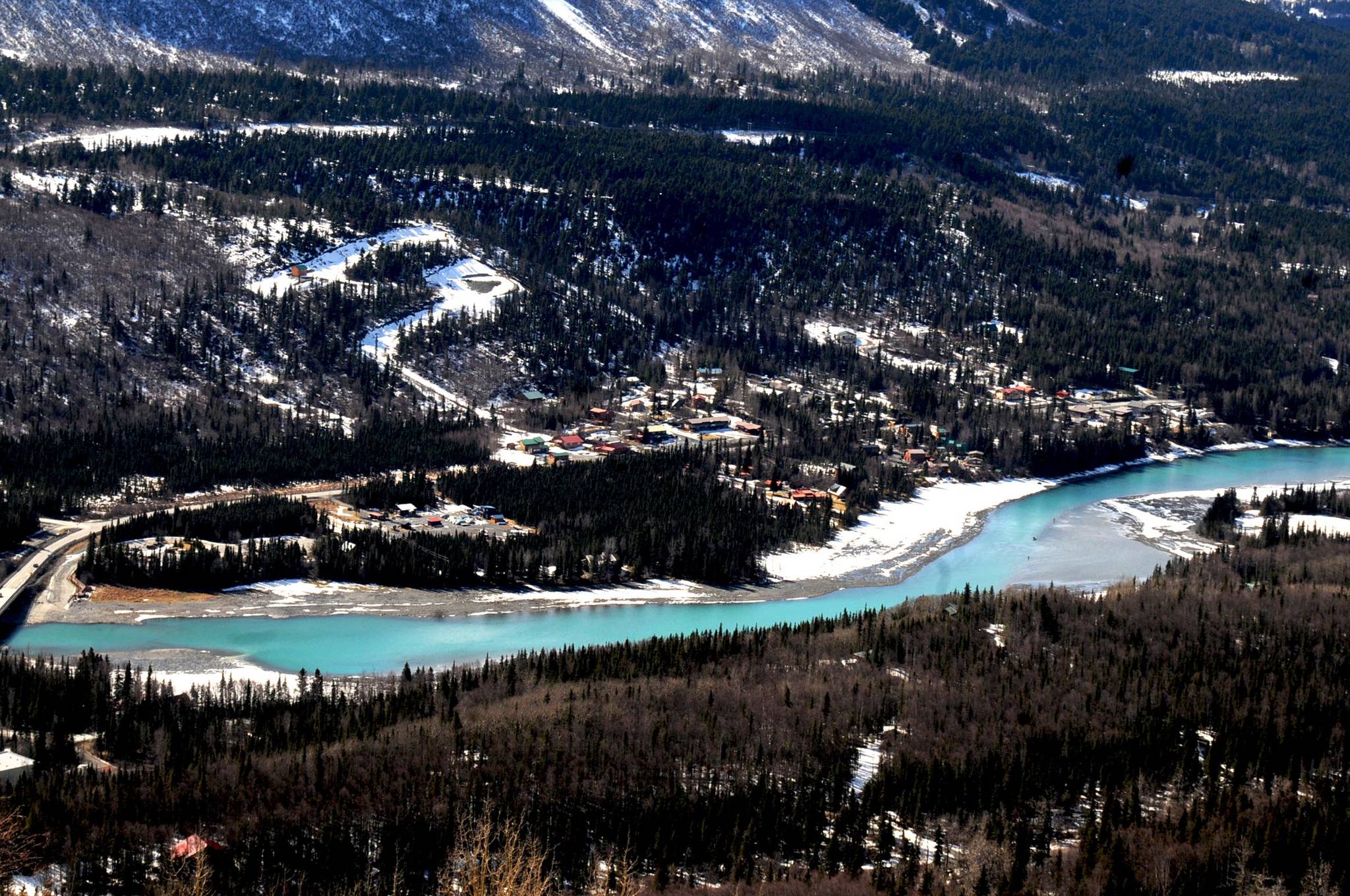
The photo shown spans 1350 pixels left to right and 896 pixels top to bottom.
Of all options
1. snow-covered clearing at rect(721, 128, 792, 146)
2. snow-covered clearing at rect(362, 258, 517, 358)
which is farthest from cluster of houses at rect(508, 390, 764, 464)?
snow-covered clearing at rect(721, 128, 792, 146)

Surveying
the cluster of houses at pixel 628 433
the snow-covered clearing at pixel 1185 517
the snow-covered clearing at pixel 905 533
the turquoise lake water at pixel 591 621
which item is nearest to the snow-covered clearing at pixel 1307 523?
the snow-covered clearing at pixel 1185 517

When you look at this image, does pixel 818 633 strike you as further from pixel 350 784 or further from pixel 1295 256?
pixel 1295 256

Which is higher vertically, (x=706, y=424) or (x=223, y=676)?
(x=706, y=424)

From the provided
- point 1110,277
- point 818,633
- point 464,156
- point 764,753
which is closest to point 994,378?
point 1110,277

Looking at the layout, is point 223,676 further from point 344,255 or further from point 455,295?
point 344,255

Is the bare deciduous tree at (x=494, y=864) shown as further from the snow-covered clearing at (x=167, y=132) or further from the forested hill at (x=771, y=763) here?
the snow-covered clearing at (x=167, y=132)

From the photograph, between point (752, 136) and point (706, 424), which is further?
point (752, 136)

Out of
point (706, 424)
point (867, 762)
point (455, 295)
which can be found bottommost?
point (867, 762)

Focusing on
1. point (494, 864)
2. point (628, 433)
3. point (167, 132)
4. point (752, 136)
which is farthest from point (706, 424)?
point (752, 136)
